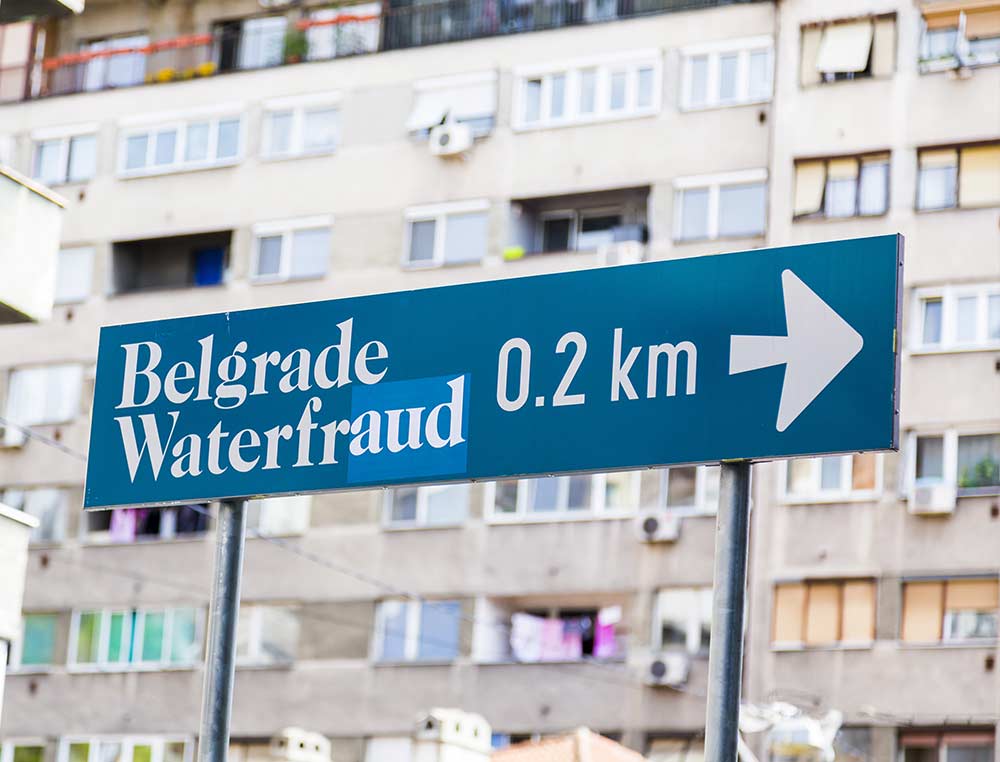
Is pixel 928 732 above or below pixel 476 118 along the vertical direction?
below

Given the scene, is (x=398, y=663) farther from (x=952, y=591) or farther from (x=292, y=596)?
(x=952, y=591)

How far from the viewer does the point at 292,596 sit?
4047 cm

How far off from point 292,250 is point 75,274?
4.77m

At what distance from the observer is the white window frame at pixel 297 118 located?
4291 centimetres

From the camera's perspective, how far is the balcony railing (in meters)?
41.7

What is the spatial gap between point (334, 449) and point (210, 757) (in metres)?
1.10

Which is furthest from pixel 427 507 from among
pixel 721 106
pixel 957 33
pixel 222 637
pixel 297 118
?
pixel 222 637

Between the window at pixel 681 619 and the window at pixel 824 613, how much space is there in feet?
4.29

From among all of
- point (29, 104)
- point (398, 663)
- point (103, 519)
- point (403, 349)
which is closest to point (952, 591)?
point (398, 663)

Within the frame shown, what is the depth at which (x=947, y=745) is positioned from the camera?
35.1 m

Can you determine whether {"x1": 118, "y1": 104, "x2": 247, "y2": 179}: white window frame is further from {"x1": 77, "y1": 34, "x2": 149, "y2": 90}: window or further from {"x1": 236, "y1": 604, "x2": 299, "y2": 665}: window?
{"x1": 236, "y1": 604, "x2": 299, "y2": 665}: window

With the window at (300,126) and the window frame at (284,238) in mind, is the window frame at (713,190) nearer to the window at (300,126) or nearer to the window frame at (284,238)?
the window frame at (284,238)

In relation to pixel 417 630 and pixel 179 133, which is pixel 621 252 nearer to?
pixel 417 630

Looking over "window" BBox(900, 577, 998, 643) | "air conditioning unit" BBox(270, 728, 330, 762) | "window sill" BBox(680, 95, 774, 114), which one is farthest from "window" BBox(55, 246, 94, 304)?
"window" BBox(900, 577, 998, 643)
